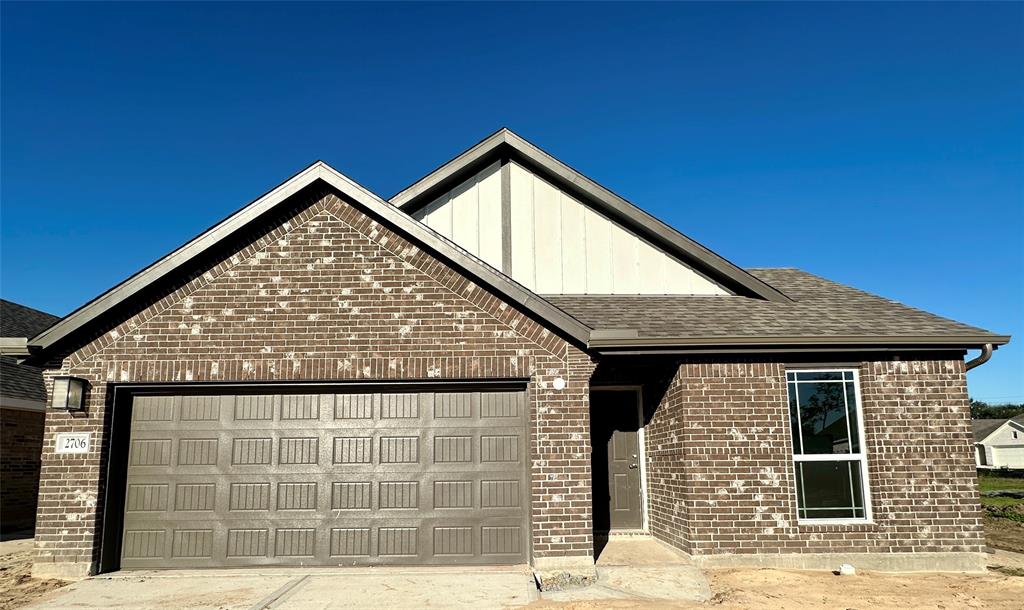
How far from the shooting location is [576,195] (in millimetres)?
12344

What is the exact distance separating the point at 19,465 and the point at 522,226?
11.2 m

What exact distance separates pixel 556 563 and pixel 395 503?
7.19ft

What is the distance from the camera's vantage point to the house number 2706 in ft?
28.8

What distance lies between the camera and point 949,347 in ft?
31.4

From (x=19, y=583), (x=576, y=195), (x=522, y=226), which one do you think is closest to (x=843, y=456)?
(x=576, y=195)

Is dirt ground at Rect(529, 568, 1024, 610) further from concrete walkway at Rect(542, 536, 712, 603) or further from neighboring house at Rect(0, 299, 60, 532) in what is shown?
neighboring house at Rect(0, 299, 60, 532)

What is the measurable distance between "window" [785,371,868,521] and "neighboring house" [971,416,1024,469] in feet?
185

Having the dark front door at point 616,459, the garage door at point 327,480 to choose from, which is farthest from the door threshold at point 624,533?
the garage door at point 327,480

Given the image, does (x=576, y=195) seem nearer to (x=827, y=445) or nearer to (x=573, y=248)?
(x=573, y=248)

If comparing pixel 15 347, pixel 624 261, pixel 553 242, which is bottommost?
pixel 15 347

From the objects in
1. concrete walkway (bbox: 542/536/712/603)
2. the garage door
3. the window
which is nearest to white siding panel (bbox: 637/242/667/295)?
the window

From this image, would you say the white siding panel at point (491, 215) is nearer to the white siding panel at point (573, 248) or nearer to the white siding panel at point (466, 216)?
the white siding panel at point (466, 216)

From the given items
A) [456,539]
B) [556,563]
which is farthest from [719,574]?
[456,539]

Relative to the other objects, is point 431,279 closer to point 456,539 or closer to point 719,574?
point 456,539
